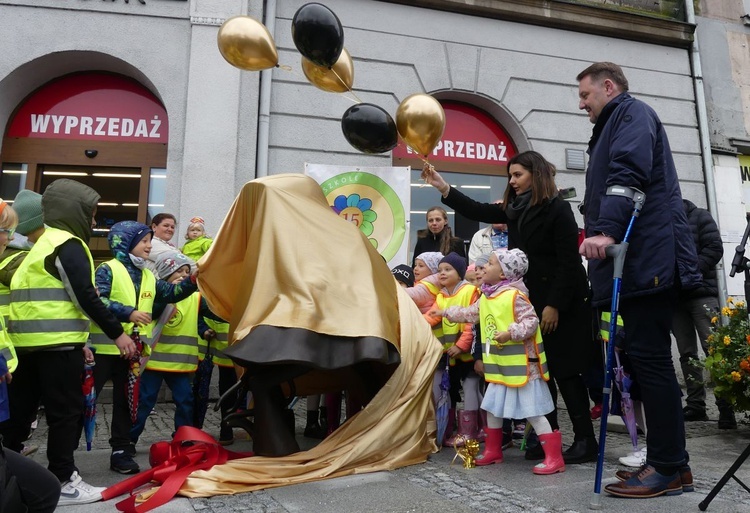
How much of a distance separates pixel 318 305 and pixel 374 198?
4036 millimetres

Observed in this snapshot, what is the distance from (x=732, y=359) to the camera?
4.39 meters

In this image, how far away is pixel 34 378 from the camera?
10.5ft

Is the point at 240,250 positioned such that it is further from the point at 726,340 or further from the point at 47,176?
the point at 47,176

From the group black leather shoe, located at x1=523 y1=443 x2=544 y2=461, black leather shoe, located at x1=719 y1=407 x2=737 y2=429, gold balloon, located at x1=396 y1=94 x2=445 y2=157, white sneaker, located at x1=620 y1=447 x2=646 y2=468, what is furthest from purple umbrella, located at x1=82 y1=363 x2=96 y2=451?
black leather shoe, located at x1=719 y1=407 x2=737 y2=429

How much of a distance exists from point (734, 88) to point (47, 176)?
10.4 m

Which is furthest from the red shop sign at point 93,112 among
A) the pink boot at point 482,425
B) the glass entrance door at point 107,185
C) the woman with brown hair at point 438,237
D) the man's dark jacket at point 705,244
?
→ the man's dark jacket at point 705,244

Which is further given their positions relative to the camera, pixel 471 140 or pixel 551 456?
pixel 471 140

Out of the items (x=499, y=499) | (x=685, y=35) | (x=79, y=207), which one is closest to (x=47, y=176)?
(x=79, y=207)

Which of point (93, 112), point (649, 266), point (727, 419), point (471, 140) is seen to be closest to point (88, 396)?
point (649, 266)

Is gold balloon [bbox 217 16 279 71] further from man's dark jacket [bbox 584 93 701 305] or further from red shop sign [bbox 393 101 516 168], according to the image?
red shop sign [bbox 393 101 516 168]

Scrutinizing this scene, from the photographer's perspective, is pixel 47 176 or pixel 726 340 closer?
pixel 726 340

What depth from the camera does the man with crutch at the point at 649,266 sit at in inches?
108

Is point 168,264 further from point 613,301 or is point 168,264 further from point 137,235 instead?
point 613,301

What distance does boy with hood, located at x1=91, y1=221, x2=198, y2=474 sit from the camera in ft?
11.8
